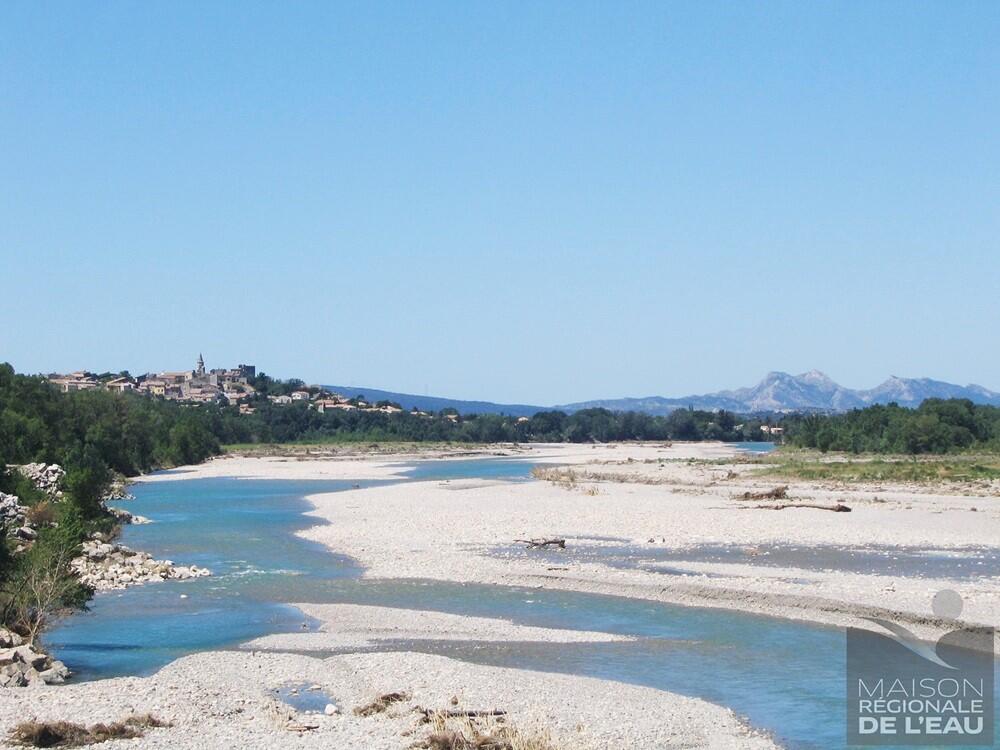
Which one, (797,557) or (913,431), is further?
(913,431)

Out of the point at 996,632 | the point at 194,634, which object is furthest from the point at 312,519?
the point at 996,632

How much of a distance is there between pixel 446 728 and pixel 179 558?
22.6m

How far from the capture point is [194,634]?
23.6 meters

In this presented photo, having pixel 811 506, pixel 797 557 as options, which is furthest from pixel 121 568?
pixel 811 506

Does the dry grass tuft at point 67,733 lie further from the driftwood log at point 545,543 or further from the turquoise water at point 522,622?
the driftwood log at point 545,543

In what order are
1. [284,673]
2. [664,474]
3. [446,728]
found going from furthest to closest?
[664,474], [284,673], [446,728]

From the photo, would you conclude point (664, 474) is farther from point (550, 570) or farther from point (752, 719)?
point (752, 719)

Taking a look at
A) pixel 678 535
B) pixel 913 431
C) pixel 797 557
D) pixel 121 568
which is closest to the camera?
pixel 121 568

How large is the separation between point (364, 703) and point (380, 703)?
0.42 m

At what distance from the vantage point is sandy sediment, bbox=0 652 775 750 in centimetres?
1547

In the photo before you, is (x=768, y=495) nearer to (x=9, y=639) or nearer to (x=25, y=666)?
(x=9, y=639)

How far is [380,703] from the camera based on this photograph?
682 inches

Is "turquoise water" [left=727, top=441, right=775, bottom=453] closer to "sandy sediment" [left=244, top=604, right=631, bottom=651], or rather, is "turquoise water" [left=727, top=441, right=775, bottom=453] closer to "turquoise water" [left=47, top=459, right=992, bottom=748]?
"turquoise water" [left=47, top=459, right=992, bottom=748]

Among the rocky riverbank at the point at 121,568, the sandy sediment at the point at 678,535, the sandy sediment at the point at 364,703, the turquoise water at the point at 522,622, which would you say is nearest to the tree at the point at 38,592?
the turquoise water at the point at 522,622
